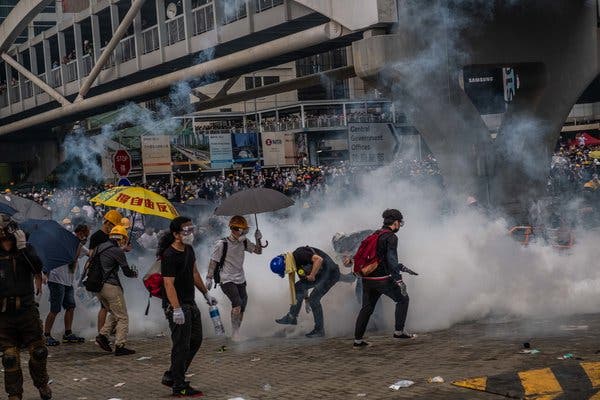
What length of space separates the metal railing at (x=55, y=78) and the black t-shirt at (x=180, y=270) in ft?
110

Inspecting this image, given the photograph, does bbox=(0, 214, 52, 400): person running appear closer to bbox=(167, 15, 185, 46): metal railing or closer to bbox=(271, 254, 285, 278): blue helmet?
bbox=(271, 254, 285, 278): blue helmet

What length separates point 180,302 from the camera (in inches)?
341

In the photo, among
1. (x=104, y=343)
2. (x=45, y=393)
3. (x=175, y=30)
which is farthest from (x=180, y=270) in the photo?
(x=175, y=30)

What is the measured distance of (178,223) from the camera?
8672 millimetres

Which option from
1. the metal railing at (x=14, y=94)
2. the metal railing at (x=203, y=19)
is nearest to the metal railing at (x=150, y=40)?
the metal railing at (x=203, y=19)

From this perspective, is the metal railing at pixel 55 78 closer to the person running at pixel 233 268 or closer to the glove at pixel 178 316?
the person running at pixel 233 268

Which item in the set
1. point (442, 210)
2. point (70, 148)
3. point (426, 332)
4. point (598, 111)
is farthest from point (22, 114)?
point (598, 111)

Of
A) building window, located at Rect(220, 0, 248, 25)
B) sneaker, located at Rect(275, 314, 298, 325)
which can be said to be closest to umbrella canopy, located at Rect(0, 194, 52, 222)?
sneaker, located at Rect(275, 314, 298, 325)

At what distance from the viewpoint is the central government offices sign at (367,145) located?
60.6 feet

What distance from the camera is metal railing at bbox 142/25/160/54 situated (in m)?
29.3

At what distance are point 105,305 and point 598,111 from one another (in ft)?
234

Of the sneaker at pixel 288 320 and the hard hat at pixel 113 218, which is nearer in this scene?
the sneaker at pixel 288 320

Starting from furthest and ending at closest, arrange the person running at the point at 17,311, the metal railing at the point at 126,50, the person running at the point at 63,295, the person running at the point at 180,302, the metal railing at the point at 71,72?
the metal railing at the point at 71,72 < the metal railing at the point at 126,50 < the person running at the point at 63,295 < the person running at the point at 180,302 < the person running at the point at 17,311

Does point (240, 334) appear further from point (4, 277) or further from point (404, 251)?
point (4, 277)
